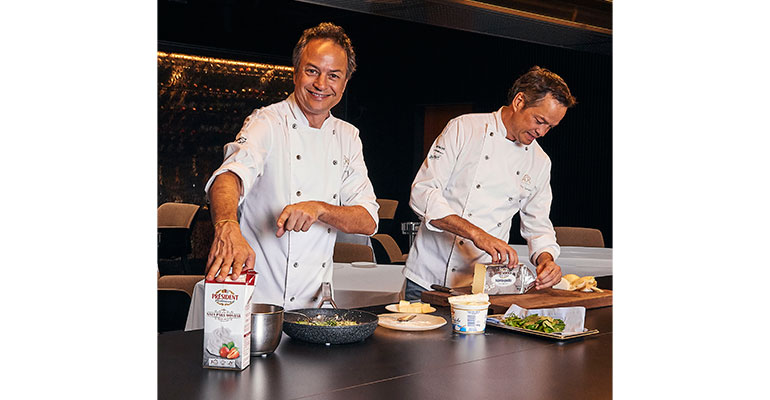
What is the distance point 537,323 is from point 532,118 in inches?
40.2

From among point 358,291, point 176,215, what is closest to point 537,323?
point 358,291

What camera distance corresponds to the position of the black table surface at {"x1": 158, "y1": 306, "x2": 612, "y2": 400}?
4.30 feet

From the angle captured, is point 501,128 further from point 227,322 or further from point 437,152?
point 227,322

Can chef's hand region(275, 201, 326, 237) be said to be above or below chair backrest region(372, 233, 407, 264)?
above

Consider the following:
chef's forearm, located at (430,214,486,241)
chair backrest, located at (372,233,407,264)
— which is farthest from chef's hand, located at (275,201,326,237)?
chair backrest, located at (372,233,407,264)

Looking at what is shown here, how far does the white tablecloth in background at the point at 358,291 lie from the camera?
310 cm

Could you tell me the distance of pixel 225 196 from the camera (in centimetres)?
189

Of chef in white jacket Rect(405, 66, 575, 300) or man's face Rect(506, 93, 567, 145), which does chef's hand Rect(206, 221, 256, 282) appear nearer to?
chef in white jacket Rect(405, 66, 575, 300)

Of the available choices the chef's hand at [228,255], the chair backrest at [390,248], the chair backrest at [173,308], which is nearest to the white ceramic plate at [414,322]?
the chef's hand at [228,255]

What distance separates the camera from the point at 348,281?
139 inches

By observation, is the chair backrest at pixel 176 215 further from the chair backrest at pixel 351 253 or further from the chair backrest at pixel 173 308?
the chair backrest at pixel 173 308

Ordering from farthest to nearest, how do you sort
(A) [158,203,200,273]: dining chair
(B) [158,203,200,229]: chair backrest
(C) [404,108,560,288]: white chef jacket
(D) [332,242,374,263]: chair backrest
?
(B) [158,203,200,229]: chair backrest
(A) [158,203,200,273]: dining chair
(D) [332,242,374,263]: chair backrest
(C) [404,108,560,288]: white chef jacket

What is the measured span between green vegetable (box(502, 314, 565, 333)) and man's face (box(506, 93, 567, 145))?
863 millimetres
